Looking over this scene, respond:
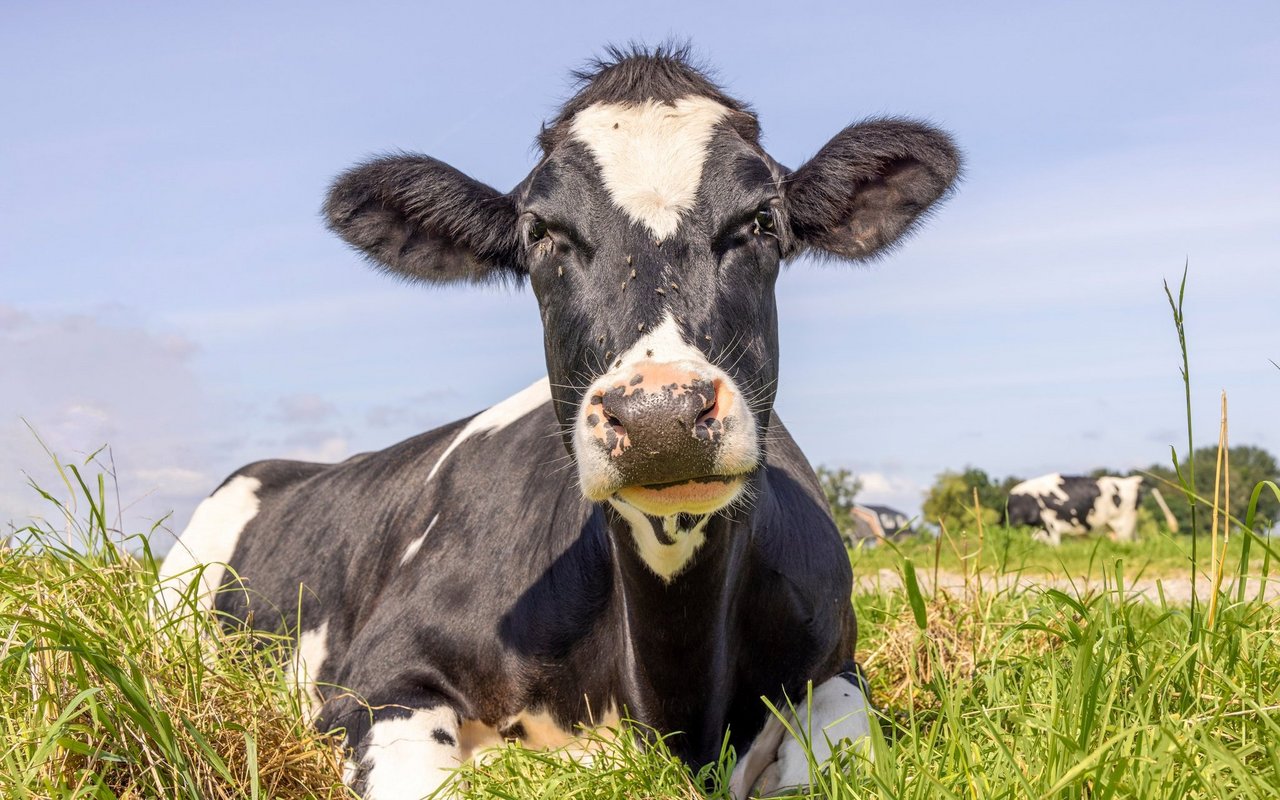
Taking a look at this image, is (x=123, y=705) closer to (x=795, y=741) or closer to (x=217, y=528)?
(x=795, y=741)

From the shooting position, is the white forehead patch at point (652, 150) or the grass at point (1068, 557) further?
the grass at point (1068, 557)

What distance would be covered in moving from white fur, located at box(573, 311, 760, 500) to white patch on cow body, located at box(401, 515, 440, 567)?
261 centimetres

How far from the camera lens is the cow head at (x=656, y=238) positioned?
3.49 meters

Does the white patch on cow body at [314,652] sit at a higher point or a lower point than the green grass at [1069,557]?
higher

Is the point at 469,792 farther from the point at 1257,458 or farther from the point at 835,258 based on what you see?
the point at 1257,458

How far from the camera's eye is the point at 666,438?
3.37 metres

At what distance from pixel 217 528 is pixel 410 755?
4565mm

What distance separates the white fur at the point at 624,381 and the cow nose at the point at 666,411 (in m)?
0.06

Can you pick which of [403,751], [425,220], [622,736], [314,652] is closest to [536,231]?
[425,220]

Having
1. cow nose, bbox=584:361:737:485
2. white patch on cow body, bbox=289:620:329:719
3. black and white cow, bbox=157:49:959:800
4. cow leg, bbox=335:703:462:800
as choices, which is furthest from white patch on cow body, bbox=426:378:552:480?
cow nose, bbox=584:361:737:485

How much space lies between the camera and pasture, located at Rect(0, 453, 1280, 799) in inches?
122

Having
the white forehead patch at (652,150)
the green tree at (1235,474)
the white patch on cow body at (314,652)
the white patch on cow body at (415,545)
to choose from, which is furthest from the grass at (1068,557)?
the green tree at (1235,474)

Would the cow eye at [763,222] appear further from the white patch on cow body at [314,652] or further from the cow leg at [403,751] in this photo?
the white patch on cow body at [314,652]

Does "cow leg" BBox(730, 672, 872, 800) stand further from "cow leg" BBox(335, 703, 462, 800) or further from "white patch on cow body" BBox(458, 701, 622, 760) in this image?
"cow leg" BBox(335, 703, 462, 800)
